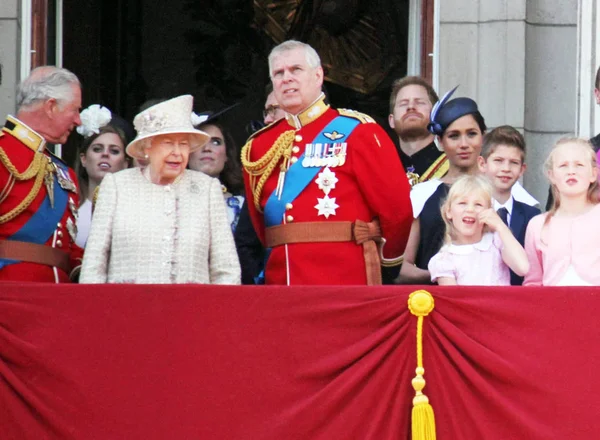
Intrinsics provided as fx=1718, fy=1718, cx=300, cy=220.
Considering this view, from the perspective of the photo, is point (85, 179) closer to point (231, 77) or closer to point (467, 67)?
point (467, 67)

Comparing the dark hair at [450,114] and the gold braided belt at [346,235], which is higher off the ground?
the dark hair at [450,114]

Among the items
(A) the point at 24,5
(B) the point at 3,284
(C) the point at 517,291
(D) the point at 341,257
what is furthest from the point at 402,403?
(A) the point at 24,5

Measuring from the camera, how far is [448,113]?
7.54m

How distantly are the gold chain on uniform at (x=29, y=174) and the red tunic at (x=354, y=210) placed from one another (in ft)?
3.31

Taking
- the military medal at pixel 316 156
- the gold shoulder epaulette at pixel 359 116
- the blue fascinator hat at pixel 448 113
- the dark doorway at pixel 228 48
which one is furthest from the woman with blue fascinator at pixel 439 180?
the dark doorway at pixel 228 48

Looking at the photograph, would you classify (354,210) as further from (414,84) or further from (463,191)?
(414,84)

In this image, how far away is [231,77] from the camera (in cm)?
1148

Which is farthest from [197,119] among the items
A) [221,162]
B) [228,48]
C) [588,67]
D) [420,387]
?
[228,48]

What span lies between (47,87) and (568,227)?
87.4 inches

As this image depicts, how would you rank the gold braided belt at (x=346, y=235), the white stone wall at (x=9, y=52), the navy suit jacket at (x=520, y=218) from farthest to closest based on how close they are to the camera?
the white stone wall at (x=9, y=52), the navy suit jacket at (x=520, y=218), the gold braided belt at (x=346, y=235)

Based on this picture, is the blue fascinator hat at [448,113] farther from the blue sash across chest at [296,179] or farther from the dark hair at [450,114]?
the blue sash across chest at [296,179]

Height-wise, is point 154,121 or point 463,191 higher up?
point 154,121

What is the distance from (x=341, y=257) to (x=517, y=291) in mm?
997

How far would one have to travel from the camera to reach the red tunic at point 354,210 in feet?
22.2
